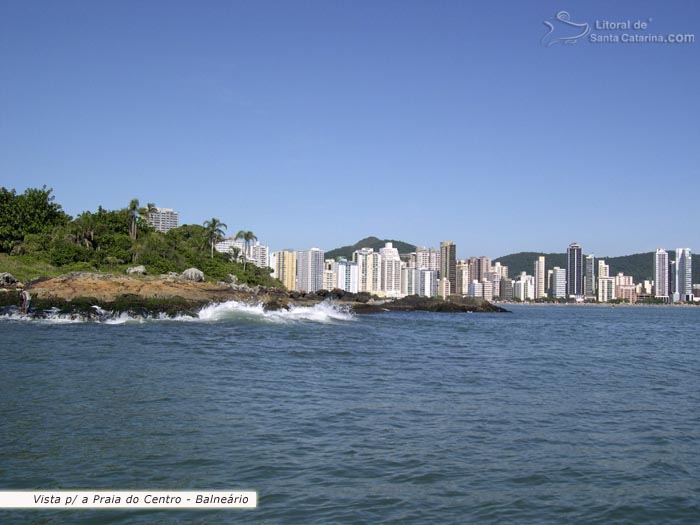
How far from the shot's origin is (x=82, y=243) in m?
59.1

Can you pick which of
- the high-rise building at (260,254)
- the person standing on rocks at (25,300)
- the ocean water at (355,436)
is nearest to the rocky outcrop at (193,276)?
the person standing on rocks at (25,300)

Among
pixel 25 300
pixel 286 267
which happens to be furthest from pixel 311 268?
pixel 25 300

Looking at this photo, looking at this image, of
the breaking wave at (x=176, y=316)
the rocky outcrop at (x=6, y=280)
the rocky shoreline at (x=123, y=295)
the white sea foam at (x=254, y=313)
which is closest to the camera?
the breaking wave at (x=176, y=316)

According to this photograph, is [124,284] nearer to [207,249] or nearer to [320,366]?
[320,366]

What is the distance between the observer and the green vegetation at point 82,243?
173 ft

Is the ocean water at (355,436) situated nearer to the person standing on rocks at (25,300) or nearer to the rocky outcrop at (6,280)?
the person standing on rocks at (25,300)

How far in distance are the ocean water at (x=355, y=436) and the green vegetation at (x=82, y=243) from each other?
36284mm

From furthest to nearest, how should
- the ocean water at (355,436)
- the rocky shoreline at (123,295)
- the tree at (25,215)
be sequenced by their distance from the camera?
the tree at (25,215) < the rocky shoreline at (123,295) < the ocean water at (355,436)

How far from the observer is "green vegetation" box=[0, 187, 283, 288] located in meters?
52.7

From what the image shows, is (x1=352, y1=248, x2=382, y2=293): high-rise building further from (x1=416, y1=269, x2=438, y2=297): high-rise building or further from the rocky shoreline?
the rocky shoreline

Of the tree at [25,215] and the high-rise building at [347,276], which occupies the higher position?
the tree at [25,215]

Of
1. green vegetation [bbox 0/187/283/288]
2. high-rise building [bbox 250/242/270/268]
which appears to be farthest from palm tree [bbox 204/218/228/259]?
high-rise building [bbox 250/242/270/268]

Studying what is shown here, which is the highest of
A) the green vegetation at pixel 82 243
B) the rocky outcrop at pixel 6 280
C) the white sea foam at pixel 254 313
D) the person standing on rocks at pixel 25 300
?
the green vegetation at pixel 82 243

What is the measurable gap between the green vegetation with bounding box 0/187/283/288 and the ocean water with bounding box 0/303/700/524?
36284 mm
